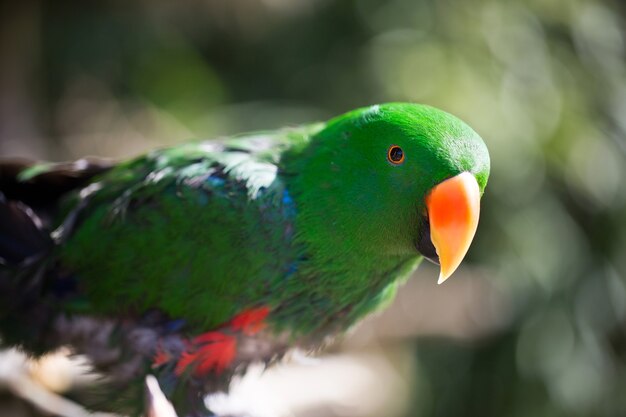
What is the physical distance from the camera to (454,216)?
196cm

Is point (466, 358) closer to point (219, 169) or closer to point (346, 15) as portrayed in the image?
point (346, 15)

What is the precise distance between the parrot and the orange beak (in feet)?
0.25

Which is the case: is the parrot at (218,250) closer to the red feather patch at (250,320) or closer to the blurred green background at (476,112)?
the red feather patch at (250,320)

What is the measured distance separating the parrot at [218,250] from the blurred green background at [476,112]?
272 centimetres

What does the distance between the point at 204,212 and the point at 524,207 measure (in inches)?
127

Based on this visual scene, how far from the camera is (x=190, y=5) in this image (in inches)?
261

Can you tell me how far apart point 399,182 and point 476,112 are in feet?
9.59

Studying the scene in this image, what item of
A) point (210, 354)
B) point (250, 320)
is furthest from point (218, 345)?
point (250, 320)

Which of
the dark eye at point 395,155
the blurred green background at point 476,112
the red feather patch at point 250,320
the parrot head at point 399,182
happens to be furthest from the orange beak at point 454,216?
the blurred green background at point 476,112

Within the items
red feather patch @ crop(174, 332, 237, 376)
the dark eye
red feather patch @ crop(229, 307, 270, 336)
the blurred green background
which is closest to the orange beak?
the dark eye

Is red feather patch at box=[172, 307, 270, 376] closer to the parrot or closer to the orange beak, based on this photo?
the parrot

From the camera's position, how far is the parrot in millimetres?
2207

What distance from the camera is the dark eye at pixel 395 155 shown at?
6.93ft

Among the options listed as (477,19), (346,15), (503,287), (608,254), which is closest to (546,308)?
(503,287)
